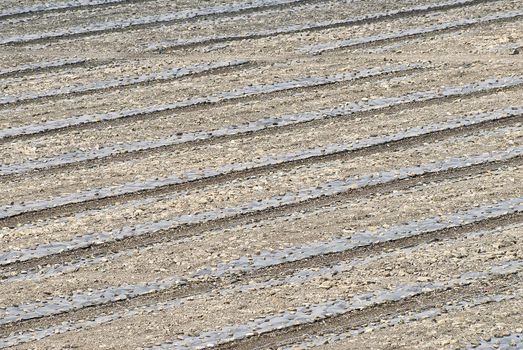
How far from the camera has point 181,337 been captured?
4.07m

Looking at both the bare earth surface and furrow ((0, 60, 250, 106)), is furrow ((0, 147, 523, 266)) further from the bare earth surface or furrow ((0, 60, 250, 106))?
furrow ((0, 60, 250, 106))

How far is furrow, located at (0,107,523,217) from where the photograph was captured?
498 cm

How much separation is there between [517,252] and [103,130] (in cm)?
196

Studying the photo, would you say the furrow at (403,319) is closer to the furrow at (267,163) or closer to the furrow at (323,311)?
the furrow at (323,311)

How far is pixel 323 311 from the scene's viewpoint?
4195 millimetres

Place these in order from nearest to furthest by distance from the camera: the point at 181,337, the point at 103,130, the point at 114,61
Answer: the point at 181,337
the point at 103,130
the point at 114,61

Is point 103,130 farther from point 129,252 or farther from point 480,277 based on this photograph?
point 480,277

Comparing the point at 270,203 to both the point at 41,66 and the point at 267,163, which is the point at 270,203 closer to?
the point at 267,163

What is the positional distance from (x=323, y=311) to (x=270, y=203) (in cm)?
80

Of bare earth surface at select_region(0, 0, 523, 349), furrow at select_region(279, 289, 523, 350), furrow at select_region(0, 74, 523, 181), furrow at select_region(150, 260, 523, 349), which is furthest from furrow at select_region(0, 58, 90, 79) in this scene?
furrow at select_region(279, 289, 523, 350)

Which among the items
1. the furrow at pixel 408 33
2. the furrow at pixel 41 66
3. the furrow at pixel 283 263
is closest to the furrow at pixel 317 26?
the furrow at pixel 408 33

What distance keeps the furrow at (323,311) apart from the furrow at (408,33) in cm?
216

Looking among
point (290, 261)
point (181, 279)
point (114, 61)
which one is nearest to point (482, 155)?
point (290, 261)

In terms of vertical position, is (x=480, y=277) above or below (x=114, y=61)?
below
